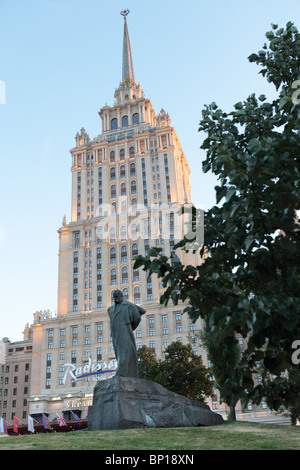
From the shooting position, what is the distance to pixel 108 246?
279ft

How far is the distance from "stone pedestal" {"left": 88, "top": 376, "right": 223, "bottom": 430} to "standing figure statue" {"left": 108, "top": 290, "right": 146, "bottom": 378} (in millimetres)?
636

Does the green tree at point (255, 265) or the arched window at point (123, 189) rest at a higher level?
the arched window at point (123, 189)

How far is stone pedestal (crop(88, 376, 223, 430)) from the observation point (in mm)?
12500

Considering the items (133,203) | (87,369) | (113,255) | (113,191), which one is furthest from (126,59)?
(87,369)

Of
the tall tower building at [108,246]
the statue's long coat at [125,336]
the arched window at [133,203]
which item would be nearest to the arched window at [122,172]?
the tall tower building at [108,246]

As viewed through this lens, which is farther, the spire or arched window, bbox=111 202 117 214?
the spire

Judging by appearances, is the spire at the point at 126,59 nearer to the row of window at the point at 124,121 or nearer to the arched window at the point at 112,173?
the row of window at the point at 124,121

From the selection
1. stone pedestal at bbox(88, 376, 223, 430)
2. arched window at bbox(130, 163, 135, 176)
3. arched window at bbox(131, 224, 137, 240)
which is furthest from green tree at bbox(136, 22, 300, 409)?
arched window at bbox(130, 163, 135, 176)

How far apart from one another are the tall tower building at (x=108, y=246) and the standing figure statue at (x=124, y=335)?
5820cm

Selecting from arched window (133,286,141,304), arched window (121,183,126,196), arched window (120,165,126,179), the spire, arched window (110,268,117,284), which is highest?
the spire

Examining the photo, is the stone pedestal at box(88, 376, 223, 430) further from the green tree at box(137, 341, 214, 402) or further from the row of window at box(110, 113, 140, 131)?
the row of window at box(110, 113, 140, 131)

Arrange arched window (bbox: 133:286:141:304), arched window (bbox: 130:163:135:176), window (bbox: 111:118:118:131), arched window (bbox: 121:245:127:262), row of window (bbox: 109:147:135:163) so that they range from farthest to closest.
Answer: window (bbox: 111:118:118:131)
row of window (bbox: 109:147:135:163)
arched window (bbox: 130:163:135:176)
arched window (bbox: 121:245:127:262)
arched window (bbox: 133:286:141:304)

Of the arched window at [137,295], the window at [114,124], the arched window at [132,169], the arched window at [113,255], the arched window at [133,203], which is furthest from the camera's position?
the window at [114,124]

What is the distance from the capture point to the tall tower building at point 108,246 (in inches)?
2921
